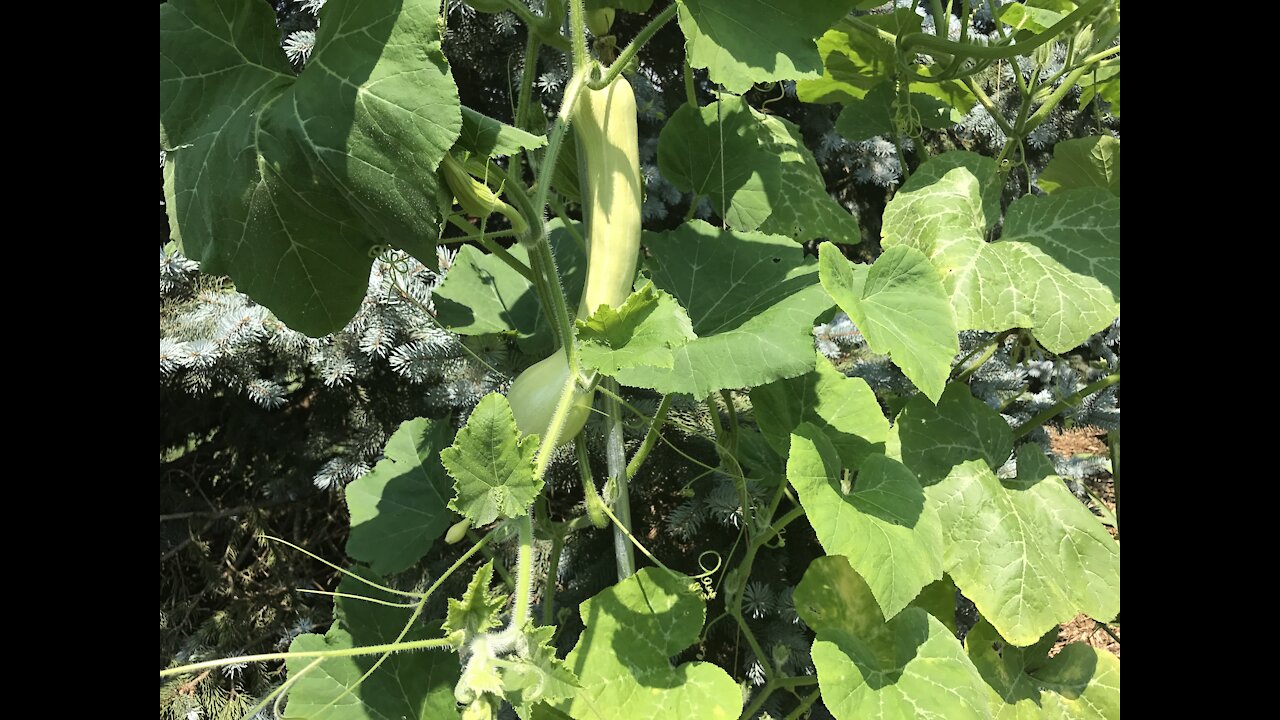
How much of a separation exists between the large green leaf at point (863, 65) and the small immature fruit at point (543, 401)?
646mm

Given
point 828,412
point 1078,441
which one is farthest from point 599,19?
point 1078,441

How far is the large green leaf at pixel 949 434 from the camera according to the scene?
1.07 m

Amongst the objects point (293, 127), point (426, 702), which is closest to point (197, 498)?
point (426, 702)

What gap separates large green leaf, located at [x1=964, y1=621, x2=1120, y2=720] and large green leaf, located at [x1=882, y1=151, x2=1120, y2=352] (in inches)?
19.5

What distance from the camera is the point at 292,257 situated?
28.0 inches

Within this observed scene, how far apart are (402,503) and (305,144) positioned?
575mm

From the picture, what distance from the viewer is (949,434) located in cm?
110

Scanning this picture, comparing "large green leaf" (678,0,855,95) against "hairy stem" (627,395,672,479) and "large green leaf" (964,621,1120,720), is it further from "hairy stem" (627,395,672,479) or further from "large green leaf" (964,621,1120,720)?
"large green leaf" (964,621,1120,720)

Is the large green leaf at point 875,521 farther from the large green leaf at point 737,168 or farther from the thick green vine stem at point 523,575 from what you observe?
the large green leaf at point 737,168

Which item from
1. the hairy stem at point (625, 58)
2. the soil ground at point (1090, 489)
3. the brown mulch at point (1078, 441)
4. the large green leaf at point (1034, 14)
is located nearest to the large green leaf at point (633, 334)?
the hairy stem at point (625, 58)

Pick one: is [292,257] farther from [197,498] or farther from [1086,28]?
[197,498]

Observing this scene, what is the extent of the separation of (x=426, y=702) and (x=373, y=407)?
2.30 ft

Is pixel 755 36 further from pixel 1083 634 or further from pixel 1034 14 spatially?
pixel 1083 634

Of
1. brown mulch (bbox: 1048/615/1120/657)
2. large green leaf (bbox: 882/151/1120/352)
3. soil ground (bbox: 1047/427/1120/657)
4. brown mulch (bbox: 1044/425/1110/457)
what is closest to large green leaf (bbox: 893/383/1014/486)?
large green leaf (bbox: 882/151/1120/352)
